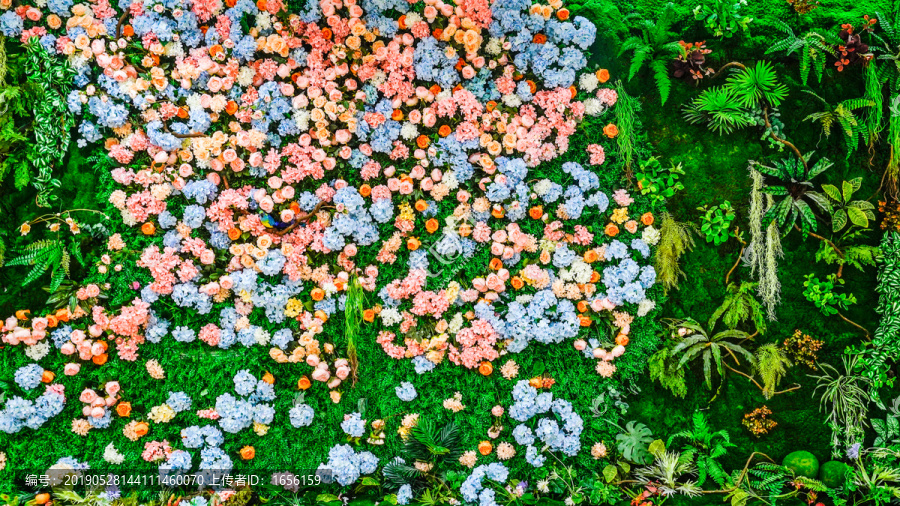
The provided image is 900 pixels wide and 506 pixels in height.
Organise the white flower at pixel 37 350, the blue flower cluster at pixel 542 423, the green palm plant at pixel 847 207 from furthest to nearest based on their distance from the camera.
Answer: the blue flower cluster at pixel 542 423 < the green palm plant at pixel 847 207 < the white flower at pixel 37 350

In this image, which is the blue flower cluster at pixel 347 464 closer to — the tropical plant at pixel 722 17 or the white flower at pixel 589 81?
the white flower at pixel 589 81

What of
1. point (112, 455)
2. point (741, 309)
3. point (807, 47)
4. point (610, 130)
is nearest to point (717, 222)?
point (741, 309)

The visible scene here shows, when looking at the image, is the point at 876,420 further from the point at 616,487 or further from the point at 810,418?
the point at 616,487

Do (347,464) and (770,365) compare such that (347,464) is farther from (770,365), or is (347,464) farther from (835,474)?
(835,474)

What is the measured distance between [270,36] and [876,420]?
6.39 meters

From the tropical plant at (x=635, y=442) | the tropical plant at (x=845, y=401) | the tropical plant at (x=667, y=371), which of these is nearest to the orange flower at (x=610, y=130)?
the tropical plant at (x=667, y=371)

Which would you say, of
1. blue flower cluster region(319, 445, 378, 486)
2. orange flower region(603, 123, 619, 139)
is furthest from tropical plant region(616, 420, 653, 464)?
orange flower region(603, 123, 619, 139)

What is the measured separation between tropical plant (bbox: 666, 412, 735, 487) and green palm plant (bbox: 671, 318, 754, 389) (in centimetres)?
40

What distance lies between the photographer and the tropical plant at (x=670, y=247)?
16.5ft

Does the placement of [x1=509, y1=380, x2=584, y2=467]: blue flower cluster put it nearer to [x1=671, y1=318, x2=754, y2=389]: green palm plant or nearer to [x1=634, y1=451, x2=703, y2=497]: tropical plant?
[x1=634, y1=451, x2=703, y2=497]: tropical plant

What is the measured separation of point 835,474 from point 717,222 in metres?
2.49

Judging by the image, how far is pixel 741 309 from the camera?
5043mm

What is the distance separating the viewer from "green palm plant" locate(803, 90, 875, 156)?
483 cm

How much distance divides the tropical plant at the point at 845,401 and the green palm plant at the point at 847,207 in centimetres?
125
